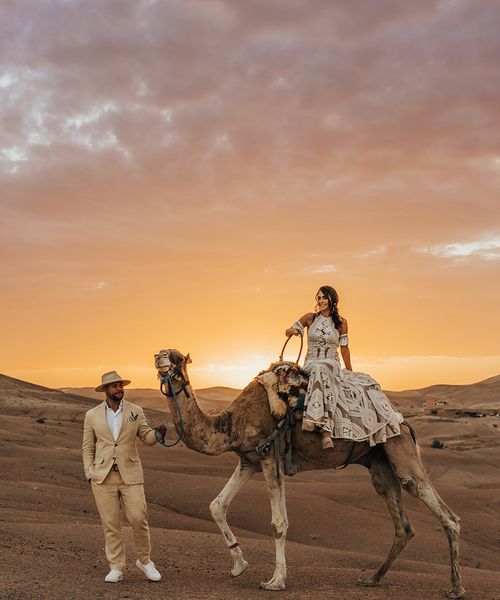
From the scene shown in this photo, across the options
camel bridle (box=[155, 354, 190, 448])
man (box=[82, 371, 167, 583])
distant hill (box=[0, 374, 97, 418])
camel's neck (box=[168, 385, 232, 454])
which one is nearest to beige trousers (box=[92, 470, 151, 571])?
man (box=[82, 371, 167, 583])

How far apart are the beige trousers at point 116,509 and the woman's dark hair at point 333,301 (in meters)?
3.31

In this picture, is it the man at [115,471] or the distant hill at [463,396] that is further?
the distant hill at [463,396]

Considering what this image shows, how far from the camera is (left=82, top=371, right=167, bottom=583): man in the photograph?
9117mm

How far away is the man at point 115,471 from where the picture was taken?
9117 mm

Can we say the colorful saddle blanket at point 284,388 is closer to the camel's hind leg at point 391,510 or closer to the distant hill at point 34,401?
the camel's hind leg at point 391,510

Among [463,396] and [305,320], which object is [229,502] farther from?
[463,396]

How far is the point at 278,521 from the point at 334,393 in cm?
175

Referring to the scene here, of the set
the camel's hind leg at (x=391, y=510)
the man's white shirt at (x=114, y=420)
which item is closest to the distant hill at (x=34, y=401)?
the camel's hind leg at (x=391, y=510)

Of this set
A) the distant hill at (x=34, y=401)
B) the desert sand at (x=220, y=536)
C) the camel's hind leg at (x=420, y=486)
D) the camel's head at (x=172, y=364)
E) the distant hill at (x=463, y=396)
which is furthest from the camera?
the distant hill at (x=463, y=396)

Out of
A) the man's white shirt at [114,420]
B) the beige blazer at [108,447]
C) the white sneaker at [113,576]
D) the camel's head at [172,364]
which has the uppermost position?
the camel's head at [172,364]

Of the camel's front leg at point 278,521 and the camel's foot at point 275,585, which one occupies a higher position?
the camel's front leg at point 278,521

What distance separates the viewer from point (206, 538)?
13820 mm

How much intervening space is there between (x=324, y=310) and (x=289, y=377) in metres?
1.03

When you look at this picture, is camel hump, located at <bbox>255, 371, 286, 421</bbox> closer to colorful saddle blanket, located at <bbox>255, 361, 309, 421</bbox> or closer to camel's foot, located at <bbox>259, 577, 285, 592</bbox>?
colorful saddle blanket, located at <bbox>255, 361, 309, 421</bbox>
